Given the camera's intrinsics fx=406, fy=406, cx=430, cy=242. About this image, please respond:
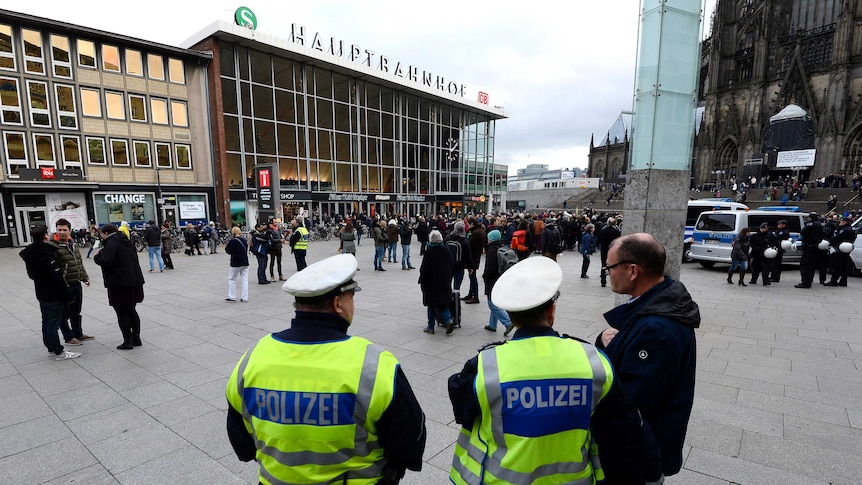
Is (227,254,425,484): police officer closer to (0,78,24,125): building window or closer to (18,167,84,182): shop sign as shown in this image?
(18,167,84,182): shop sign

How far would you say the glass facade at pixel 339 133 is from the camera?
28.7 meters

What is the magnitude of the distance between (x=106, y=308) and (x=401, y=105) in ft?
110

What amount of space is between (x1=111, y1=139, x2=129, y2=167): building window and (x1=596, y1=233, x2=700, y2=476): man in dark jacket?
1197 inches

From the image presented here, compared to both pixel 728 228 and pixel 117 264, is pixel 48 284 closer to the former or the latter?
pixel 117 264

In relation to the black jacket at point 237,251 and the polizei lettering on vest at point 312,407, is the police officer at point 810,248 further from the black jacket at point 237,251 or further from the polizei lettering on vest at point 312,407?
the black jacket at point 237,251

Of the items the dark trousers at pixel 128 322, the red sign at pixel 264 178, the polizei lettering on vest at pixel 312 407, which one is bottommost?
the dark trousers at pixel 128 322

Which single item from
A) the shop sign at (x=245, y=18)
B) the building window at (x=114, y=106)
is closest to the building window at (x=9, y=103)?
the building window at (x=114, y=106)

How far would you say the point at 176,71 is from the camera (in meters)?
26.5

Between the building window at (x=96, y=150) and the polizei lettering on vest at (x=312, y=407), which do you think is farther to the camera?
the building window at (x=96, y=150)

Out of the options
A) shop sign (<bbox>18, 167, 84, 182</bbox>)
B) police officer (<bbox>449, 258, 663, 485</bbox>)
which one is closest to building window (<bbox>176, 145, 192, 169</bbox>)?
shop sign (<bbox>18, 167, 84, 182</bbox>)

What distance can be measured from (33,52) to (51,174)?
6521mm

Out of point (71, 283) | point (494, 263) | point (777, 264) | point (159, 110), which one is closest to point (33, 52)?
point (159, 110)

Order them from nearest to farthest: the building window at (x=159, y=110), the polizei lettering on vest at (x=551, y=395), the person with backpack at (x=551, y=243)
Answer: the polizei lettering on vest at (x=551, y=395)
the person with backpack at (x=551, y=243)
the building window at (x=159, y=110)

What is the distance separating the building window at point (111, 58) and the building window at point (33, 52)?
2.69 metres
